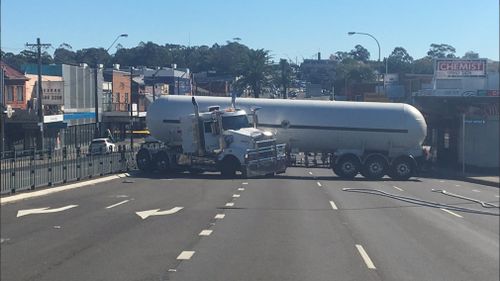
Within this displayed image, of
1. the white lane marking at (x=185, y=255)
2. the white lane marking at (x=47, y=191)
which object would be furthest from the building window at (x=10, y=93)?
the white lane marking at (x=185, y=255)

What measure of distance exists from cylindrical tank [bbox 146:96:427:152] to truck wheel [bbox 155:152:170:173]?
2.77 ft

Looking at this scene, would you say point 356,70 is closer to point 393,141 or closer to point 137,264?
point 393,141

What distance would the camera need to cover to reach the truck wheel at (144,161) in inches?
1461

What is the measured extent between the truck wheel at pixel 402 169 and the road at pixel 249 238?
40.9ft

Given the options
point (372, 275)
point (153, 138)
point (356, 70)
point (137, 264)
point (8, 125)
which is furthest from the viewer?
point (356, 70)

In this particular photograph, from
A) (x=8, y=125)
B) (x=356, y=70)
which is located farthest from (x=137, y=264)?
(x=356, y=70)

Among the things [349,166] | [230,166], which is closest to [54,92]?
[230,166]

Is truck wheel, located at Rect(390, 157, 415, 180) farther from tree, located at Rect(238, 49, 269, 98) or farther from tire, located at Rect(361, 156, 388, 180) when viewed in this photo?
tree, located at Rect(238, 49, 269, 98)

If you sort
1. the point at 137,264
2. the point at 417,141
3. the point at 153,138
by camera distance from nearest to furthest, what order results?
1. the point at 137,264
2. the point at 417,141
3. the point at 153,138

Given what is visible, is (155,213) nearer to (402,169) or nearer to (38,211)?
(38,211)

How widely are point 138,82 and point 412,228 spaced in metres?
49.3

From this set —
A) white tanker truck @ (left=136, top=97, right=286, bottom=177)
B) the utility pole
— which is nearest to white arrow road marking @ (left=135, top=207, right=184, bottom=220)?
white tanker truck @ (left=136, top=97, right=286, bottom=177)

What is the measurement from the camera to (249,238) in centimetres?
1391

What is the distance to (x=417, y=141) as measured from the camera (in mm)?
35094
